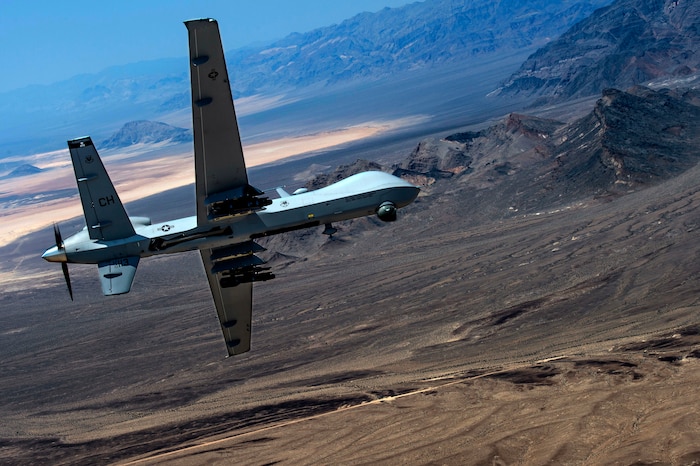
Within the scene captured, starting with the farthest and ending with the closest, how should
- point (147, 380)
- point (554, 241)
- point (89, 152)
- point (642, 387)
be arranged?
1. point (554, 241)
2. point (147, 380)
3. point (642, 387)
4. point (89, 152)

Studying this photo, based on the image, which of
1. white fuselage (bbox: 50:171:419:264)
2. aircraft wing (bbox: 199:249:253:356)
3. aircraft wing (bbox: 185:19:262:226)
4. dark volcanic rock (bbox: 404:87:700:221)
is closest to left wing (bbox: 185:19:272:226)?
aircraft wing (bbox: 185:19:262:226)

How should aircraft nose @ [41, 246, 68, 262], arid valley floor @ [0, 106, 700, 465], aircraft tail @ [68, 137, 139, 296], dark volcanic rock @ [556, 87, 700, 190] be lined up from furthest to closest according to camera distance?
dark volcanic rock @ [556, 87, 700, 190] < arid valley floor @ [0, 106, 700, 465] < aircraft nose @ [41, 246, 68, 262] < aircraft tail @ [68, 137, 139, 296]

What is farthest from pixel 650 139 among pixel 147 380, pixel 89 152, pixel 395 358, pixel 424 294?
pixel 89 152

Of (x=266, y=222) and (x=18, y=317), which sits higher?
(x=266, y=222)

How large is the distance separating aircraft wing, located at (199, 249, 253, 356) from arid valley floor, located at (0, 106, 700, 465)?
53.1 ft

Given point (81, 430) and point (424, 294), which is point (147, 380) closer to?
point (81, 430)

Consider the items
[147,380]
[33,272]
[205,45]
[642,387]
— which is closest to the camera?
[205,45]

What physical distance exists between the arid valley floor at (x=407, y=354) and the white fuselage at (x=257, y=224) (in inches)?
964

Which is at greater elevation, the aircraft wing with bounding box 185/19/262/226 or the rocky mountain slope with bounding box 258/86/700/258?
the aircraft wing with bounding box 185/19/262/226

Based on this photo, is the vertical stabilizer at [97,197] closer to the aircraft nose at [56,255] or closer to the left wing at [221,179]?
the aircraft nose at [56,255]

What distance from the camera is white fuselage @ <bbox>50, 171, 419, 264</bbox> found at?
151ft

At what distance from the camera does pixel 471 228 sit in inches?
5576

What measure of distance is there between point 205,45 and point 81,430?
62.1m

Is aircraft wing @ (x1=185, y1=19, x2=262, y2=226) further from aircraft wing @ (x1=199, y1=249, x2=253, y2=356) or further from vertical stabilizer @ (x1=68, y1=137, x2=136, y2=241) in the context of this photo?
aircraft wing @ (x1=199, y1=249, x2=253, y2=356)
